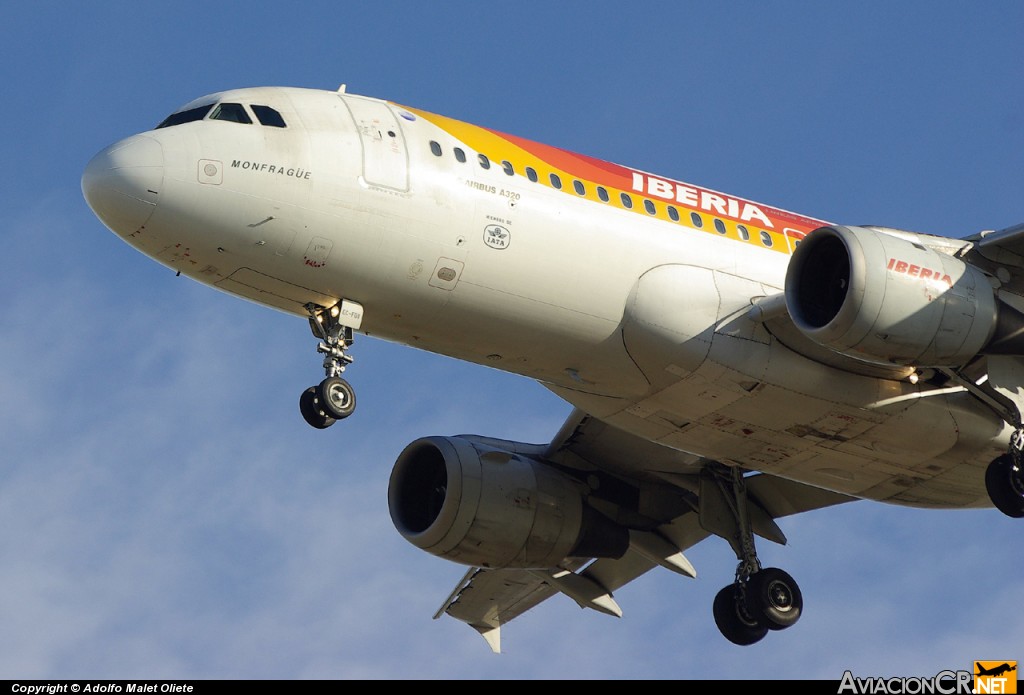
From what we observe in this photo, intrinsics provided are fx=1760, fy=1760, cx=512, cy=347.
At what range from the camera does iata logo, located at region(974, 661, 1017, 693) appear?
2338cm

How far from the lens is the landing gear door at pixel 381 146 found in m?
23.7

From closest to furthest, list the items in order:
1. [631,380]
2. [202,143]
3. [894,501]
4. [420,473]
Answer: [202,143], [631,380], [894,501], [420,473]

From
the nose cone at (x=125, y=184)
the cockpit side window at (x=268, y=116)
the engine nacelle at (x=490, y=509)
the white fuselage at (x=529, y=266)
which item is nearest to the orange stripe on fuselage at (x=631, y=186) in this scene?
the white fuselage at (x=529, y=266)

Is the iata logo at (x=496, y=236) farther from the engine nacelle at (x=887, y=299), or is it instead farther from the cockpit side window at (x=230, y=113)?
the engine nacelle at (x=887, y=299)

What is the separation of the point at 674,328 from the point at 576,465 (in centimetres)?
630

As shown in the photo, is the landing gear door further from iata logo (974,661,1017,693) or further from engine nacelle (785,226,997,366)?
iata logo (974,661,1017,693)

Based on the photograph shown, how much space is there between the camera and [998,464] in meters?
25.4

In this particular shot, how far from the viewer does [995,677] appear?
931 inches

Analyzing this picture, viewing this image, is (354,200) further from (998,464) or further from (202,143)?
(998,464)

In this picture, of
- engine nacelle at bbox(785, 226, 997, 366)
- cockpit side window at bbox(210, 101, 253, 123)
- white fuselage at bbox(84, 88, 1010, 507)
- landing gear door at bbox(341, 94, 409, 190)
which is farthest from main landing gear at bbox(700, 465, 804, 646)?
cockpit side window at bbox(210, 101, 253, 123)

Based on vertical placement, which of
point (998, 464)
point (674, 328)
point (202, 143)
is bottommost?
→ point (998, 464)

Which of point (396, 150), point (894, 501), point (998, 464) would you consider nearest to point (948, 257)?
point (998, 464)

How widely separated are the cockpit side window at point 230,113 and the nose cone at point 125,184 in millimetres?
1083

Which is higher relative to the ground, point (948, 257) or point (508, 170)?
point (508, 170)
